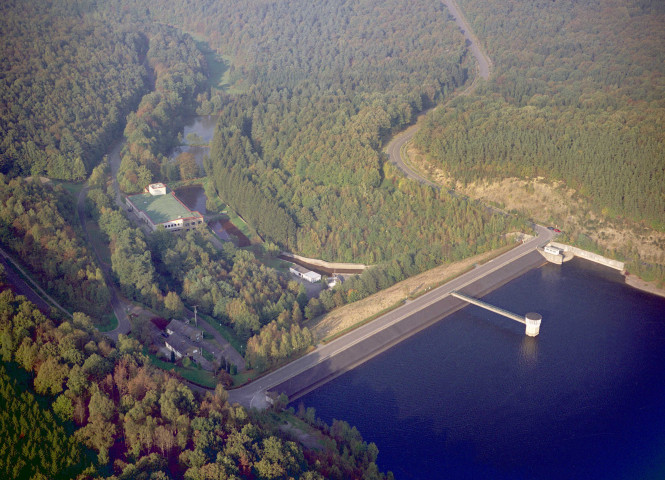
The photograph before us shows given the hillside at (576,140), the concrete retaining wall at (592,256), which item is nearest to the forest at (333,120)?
the concrete retaining wall at (592,256)

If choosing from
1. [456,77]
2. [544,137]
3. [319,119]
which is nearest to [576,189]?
[544,137]

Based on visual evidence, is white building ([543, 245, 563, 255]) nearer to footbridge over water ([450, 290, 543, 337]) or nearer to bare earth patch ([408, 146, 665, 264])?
bare earth patch ([408, 146, 665, 264])

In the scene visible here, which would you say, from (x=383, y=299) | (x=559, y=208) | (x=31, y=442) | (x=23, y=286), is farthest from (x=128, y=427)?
(x=559, y=208)

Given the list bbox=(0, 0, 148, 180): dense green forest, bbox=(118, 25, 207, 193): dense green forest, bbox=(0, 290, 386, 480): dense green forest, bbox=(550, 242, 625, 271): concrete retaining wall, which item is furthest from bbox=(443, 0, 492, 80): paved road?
bbox=(0, 290, 386, 480): dense green forest

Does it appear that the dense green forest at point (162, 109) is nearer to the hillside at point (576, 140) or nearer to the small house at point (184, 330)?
the small house at point (184, 330)

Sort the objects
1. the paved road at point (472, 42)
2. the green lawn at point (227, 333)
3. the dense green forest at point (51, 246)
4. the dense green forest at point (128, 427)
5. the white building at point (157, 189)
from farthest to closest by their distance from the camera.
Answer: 1. the paved road at point (472, 42)
2. the white building at point (157, 189)
3. the dense green forest at point (51, 246)
4. the green lawn at point (227, 333)
5. the dense green forest at point (128, 427)

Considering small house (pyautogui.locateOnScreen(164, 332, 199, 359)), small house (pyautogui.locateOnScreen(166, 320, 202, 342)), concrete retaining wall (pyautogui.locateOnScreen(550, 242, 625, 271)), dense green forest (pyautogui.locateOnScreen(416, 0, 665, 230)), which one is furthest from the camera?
dense green forest (pyautogui.locateOnScreen(416, 0, 665, 230))
